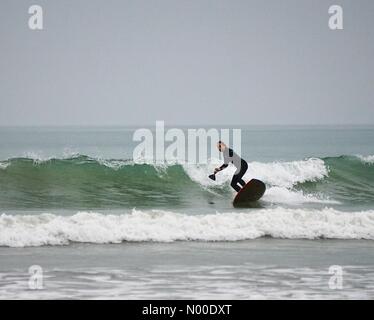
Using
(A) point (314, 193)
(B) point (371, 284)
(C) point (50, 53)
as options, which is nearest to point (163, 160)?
(A) point (314, 193)

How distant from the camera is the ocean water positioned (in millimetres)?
6082

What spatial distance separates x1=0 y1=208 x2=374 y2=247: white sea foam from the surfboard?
895 millimetres

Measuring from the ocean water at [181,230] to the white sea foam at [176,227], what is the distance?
0.01m

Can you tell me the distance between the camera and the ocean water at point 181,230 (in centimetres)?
608

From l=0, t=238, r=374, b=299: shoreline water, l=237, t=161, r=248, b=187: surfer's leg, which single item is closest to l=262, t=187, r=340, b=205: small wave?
l=237, t=161, r=248, b=187: surfer's leg

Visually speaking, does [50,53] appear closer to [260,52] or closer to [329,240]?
[260,52]

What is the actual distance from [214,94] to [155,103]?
87.6 inches

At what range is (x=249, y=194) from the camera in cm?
997
